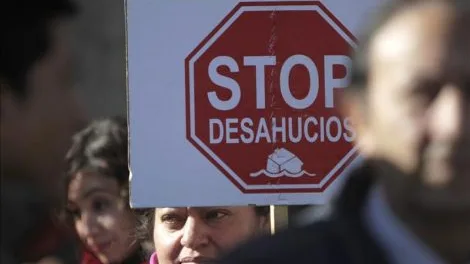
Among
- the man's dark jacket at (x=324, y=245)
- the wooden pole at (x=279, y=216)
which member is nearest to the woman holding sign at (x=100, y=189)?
the wooden pole at (x=279, y=216)

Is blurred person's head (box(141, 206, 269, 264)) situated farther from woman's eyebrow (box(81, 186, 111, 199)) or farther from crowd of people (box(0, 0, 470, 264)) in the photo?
crowd of people (box(0, 0, 470, 264))

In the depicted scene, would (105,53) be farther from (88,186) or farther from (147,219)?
(147,219)

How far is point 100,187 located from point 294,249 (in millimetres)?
3225

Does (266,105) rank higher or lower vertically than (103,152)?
higher

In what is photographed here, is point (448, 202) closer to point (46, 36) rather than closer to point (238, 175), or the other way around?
point (46, 36)

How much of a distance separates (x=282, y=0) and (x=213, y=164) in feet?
1.54

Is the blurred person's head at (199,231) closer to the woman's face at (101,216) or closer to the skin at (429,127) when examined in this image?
the woman's face at (101,216)

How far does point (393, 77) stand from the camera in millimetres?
2318

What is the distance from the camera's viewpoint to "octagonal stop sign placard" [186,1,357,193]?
3.86 meters

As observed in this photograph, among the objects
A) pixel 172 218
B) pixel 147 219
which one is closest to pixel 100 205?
pixel 147 219

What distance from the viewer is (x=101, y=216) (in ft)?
17.7

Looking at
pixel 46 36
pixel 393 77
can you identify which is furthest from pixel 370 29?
pixel 46 36

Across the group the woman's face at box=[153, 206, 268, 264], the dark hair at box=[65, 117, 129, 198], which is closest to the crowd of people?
the woman's face at box=[153, 206, 268, 264]

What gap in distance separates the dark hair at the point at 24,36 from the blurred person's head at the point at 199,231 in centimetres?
173
